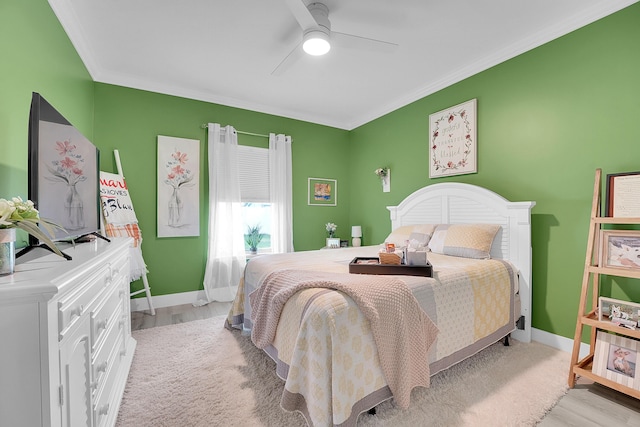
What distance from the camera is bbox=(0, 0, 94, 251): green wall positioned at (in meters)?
1.48

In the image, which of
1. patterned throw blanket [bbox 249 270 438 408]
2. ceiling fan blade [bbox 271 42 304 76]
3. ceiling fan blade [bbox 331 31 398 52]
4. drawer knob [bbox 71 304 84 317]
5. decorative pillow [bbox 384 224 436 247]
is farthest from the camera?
decorative pillow [bbox 384 224 436 247]

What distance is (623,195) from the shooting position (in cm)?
187

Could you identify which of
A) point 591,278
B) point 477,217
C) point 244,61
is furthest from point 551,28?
point 244,61

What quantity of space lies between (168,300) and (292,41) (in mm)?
3228

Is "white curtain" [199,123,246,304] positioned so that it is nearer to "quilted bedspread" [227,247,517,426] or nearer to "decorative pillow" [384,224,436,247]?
"quilted bedspread" [227,247,517,426]

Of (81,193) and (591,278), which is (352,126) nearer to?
(591,278)

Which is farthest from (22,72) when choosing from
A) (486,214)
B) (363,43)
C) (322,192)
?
(486,214)

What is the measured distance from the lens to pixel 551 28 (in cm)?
235

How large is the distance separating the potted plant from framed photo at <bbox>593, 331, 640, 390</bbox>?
3.54 meters

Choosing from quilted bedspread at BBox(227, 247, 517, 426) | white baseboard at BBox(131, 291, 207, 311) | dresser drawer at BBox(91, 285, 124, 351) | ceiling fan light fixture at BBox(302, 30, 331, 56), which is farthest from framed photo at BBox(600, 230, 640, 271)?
white baseboard at BBox(131, 291, 207, 311)

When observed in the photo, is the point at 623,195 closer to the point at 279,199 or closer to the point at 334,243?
the point at 334,243

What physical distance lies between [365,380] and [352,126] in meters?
Answer: 4.21

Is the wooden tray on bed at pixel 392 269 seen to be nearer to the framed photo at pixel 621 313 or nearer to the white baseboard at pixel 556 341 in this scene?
the framed photo at pixel 621 313

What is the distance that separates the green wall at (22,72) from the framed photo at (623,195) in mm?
3681
